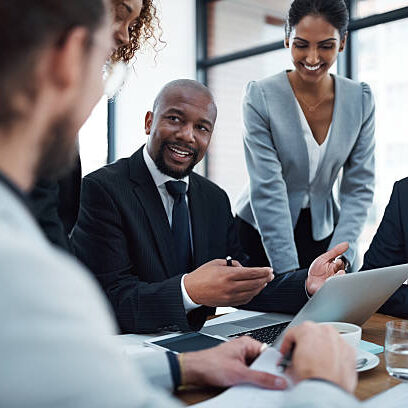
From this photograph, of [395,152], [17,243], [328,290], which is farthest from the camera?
[395,152]

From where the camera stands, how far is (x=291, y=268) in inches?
82.1

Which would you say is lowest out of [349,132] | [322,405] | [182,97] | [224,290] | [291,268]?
[291,268]

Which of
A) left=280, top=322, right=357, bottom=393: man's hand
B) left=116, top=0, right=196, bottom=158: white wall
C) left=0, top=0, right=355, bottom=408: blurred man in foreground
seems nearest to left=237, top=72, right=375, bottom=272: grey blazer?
left=280, top=322, right=357, bottom=393: man's hand

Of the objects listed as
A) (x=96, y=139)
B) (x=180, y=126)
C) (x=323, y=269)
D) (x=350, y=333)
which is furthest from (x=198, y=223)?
(x=96, y=139)

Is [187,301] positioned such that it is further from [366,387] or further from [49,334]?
[49,334]

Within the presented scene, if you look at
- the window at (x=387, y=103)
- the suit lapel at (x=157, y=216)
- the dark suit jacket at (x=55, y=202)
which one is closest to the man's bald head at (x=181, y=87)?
the suit lapel at (x=157, y=216)

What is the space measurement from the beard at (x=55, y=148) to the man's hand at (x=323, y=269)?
107 cm

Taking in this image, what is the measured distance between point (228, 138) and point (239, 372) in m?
4.21

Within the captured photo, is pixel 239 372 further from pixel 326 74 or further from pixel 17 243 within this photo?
pixel 326 74

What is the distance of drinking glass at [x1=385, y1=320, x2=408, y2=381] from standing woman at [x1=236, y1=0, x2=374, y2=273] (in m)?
1.00

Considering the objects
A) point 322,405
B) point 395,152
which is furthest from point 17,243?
point 395,152

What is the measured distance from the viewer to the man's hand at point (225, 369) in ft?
3.09

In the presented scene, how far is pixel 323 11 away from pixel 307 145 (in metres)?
0.53

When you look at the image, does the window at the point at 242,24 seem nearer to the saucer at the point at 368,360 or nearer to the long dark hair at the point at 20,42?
the saucer at the point at 368,360
